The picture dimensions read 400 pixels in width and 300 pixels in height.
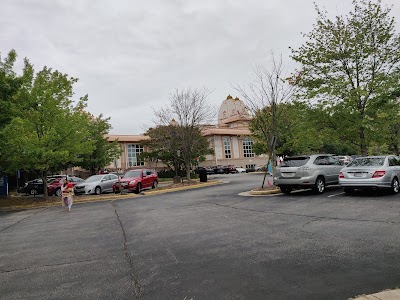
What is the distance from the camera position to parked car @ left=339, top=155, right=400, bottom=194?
1144 cm

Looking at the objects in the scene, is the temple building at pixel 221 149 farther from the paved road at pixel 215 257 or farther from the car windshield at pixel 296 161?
the paved road at pixel 215 257

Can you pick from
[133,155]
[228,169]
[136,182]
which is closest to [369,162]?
[136,182]

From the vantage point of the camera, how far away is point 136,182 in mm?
21797

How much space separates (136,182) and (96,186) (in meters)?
3.26

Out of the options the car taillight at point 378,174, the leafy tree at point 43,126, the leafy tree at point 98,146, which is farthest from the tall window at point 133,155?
the car taillight at point 378,174

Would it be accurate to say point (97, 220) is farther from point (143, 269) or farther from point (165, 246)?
point (143, 269)

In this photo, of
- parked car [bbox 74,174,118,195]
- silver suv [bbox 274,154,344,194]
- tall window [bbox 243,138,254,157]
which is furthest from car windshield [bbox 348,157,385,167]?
tall window [bbox 243,138,254,157]

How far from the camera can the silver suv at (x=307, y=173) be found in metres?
13.1

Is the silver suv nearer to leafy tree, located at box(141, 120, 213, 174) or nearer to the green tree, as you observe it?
the green tree

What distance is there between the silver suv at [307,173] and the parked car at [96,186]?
13849 mm

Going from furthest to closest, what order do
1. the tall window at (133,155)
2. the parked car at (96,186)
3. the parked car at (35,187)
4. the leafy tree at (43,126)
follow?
the tall window at (133,155) → the parked car at (35,187) → the parked car at (96,186) → the leafy tree at (43,126)

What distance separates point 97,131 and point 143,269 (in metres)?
32.0

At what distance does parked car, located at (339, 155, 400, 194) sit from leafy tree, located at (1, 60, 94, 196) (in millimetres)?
15091

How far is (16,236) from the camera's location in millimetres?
8742
